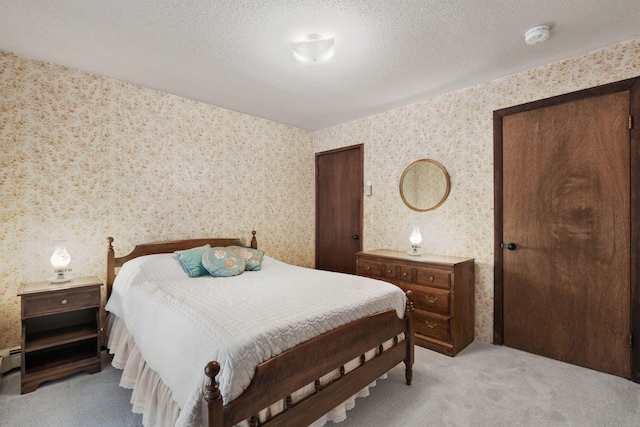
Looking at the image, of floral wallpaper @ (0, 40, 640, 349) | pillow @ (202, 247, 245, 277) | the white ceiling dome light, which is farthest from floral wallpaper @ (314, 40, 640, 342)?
pillow @ (202, 247, 245, 277)

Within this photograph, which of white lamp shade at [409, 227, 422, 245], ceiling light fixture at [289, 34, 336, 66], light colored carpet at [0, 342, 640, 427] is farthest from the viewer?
white lamp shade at [409, 227, 422, 245]

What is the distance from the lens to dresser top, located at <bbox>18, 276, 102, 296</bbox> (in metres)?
2.19

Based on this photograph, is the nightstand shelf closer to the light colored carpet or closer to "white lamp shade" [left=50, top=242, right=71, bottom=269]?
the light colored carpet

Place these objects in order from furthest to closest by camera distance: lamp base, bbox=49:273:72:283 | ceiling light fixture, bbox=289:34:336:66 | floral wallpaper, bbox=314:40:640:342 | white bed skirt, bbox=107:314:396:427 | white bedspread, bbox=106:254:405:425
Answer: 1. floral wallpaper, bbox=314:40:640:342
2. lamp base, bbox=49:273:72:283
3. ceiling light fixture, bbox=289:34:336:66
4. white bed skirt, bbox=107:314:396:427
5. white bedspread, bbox=106:254:405:425

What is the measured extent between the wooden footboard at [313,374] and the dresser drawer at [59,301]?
178 centimetres

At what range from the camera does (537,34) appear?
6.78 ft

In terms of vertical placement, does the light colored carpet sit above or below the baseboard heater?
below

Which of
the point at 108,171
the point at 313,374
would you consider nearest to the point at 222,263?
the point at 108,171

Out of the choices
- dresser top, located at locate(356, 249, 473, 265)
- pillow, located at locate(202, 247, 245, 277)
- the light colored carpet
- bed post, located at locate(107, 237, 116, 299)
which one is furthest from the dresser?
bed post, located at locate(107, 237, 116, 299)

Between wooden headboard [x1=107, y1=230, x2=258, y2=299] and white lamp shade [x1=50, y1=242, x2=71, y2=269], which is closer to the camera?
white lamp shade [x1=50, y1=242, x2=71, y2=269]

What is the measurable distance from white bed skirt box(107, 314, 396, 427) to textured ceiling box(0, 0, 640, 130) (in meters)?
2.17

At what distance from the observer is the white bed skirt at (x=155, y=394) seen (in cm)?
149

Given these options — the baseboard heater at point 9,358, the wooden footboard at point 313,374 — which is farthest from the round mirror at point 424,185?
the baseboard heater at point 9,358

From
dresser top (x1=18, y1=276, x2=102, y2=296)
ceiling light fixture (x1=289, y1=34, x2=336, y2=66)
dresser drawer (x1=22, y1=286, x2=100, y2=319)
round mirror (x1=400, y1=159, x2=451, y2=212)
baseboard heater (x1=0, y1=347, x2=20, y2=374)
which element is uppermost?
ceiling light fixture (x1=289, y1=34, x2=336, y2=66)
